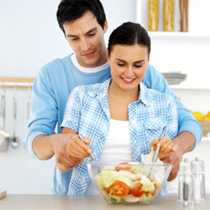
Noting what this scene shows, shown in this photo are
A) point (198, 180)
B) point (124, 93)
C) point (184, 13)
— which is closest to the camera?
point (198, 180)

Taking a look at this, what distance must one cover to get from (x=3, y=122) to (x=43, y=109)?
141cm

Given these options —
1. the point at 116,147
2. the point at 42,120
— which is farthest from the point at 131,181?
the point at 42,120

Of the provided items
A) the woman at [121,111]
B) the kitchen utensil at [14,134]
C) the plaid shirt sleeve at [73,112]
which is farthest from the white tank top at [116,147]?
the kitchen utensil at [14,134]

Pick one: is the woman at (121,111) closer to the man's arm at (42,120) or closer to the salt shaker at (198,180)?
the man's arm at (42,120)

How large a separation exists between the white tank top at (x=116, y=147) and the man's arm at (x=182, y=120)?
16cm

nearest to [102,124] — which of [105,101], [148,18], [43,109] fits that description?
[105,101]

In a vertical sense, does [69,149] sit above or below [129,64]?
below

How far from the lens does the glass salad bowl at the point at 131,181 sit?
1.53 metres

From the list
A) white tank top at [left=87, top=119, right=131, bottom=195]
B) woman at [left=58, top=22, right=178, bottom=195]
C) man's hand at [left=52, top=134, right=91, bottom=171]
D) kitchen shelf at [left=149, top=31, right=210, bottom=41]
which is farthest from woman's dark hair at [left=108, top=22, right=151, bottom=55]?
kitchen shelf at [left=149, top=31, right=210, bottom=41]

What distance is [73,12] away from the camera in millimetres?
1953

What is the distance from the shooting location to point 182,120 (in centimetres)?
196

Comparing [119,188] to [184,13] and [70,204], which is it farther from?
[184,13]

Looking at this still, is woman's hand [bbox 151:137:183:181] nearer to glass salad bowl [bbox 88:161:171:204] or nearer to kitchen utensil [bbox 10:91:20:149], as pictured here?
glass salad bowl [bbox 88:161:171:204]

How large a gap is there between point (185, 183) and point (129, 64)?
0.45m
